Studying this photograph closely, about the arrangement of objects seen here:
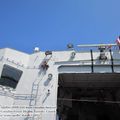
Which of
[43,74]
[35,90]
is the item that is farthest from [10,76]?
[43,74]

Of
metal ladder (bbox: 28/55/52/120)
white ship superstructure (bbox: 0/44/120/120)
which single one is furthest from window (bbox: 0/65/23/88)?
metal ladder (bbox: 28/55/52/120)

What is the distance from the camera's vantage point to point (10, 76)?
16562mm

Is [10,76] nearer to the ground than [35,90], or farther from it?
farther from it

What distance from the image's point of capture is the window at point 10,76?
1610 cm

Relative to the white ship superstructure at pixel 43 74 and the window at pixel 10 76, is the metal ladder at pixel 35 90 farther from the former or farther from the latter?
the window at pixel 10 76

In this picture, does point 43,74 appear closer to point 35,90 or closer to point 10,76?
point 35,90

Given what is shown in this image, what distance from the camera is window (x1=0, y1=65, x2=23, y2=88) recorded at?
16.1m

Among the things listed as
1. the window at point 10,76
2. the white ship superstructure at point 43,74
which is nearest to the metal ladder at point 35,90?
the white ship superstructure at point 43,74

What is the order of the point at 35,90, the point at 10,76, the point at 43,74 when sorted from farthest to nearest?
the point at 43,74 → the point at 10,76 → the point at 35,90

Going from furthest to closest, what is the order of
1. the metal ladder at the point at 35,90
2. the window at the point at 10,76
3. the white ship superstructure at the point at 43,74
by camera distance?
the window at the point at 10,76, the white ship superstructure at the point at 43,74, the metal ladder at the point at 35,90

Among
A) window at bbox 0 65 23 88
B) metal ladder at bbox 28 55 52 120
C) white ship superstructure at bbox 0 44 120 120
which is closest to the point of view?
metal ladder at bbox 28 55 52 120

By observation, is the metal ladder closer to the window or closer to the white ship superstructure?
the white ship superstructure

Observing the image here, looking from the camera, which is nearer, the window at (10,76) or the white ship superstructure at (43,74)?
the white ship superstructure at (43,74)

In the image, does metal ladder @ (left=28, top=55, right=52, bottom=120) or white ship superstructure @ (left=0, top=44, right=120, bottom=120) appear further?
A: white ship superstructure @ (left=0, top=44, right=120, bottom=120)
